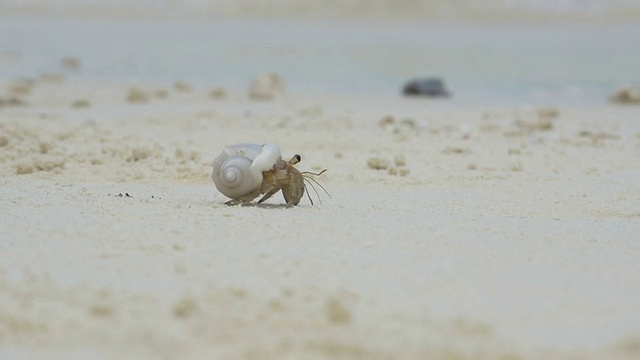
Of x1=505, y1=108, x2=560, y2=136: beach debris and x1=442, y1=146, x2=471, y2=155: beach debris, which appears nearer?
x1=442, y1=146, x2=471, y2=155: beach debris

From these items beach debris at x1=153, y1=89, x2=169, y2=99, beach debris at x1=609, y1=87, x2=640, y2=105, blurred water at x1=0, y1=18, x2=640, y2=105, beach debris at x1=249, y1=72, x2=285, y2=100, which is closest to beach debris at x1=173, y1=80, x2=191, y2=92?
beach debris at x1=153, y1=89, x2=169, y2=99

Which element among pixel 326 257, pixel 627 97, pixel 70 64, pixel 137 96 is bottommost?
pixel 326 257

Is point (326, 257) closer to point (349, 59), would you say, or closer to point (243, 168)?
point (243, 168)

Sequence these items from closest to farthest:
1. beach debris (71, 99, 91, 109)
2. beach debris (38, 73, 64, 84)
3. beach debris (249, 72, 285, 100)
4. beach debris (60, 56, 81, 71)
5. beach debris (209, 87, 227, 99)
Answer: beach debris (71, 99, 91, 109)
beach debris (249, 72, 285, 100)
beach debris (209, 87, 227, 99)
beach debris (38, 73, 64, 84)
beach debris (60, 56, 81, 71)

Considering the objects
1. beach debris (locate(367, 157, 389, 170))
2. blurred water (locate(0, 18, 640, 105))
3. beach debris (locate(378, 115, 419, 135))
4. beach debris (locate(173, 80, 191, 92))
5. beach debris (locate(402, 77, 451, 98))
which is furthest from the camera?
blurred water (locate(0, 18, 640, 105))

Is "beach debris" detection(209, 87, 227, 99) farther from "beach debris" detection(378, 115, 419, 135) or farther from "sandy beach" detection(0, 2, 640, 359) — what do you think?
"sandy beach" detection(0, 2, 640, 359)

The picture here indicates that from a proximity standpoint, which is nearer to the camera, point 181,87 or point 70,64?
point 181,87

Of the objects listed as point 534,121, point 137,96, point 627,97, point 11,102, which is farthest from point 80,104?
point 627,97

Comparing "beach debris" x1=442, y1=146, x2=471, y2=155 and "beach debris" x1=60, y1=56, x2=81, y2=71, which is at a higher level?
"beach debris" x1=60, y1=56, x2=81, y2=71
